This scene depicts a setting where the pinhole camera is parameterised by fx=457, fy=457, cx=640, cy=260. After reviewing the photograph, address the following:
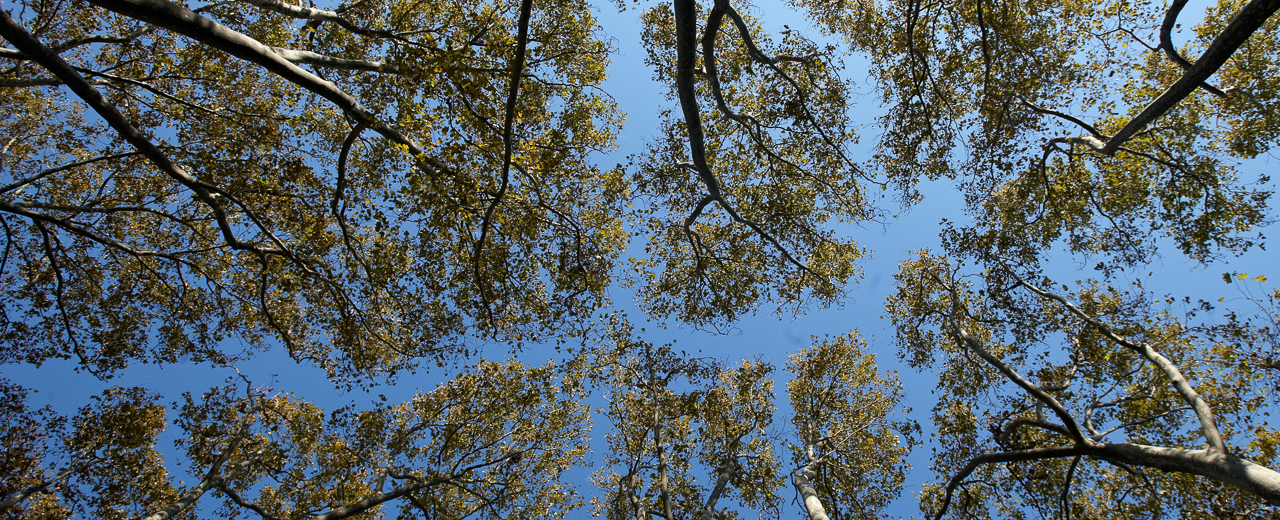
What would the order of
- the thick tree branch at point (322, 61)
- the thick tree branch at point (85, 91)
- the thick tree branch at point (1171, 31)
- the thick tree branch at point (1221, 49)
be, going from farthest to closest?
the thick tree branch at point (1171, 31)
the thick tree branch at point (322, 61)
the thick tree branch at point (1221, 49)
the thick tree branch at point (85, 91)

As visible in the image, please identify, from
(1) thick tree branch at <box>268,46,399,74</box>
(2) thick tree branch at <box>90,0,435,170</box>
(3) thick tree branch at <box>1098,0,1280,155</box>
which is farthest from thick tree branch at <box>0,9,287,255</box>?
(3) thick tree branch at <box>1098,0,1280,155</box>

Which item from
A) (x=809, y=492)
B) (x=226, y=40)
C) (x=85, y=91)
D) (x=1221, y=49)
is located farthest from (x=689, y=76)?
(x=809, y=492)

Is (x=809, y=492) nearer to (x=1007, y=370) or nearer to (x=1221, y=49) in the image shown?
(x=1007, y=370)

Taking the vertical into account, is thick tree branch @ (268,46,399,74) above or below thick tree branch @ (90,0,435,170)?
above

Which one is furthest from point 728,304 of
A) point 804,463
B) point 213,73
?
point 213,73

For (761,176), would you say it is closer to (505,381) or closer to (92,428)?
(505,381)

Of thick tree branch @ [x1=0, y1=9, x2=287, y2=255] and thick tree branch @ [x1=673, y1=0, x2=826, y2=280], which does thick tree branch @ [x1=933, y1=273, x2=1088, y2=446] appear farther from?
thick tree branch @ [x1=0, y1=9, x2=287, y2=255]

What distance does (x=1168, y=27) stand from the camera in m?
8.09

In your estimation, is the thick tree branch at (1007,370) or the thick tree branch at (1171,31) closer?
the thick tree branch at (1007,370)

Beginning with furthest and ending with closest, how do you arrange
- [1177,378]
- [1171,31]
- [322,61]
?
[1171,31], [322,61], [1177,378]

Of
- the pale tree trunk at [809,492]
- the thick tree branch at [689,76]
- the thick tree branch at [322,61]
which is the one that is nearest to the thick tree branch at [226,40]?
the thick tree branch at [322,61]

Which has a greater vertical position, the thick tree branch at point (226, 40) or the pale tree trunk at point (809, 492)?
the thick tree branch at point (226, 40)

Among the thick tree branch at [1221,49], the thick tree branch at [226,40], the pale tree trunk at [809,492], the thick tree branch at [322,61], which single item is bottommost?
the pale tree trunk at [809,492]

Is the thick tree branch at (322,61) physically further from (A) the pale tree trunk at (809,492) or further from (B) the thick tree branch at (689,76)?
(A) the pale tree trunk at (809,492)
